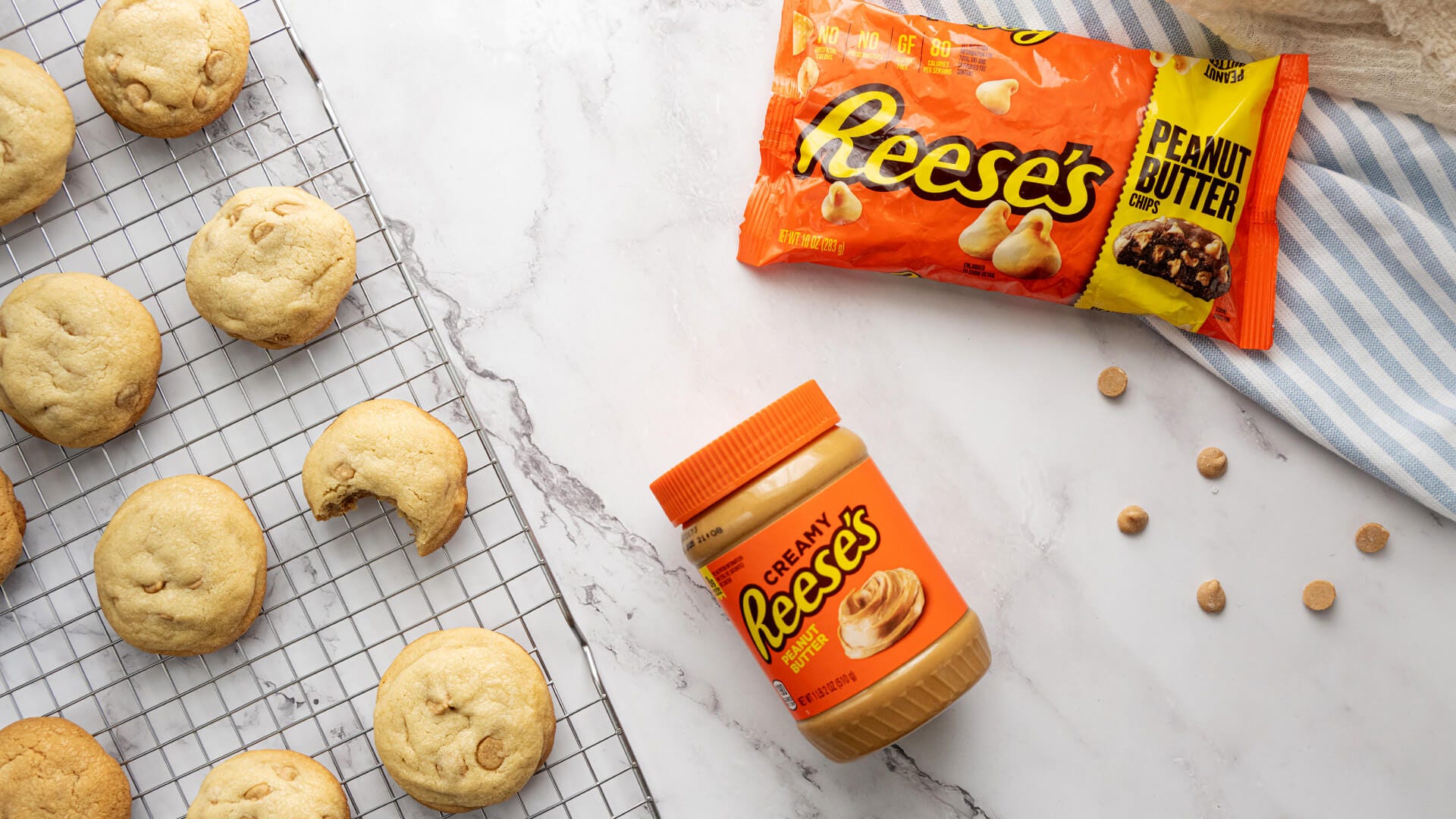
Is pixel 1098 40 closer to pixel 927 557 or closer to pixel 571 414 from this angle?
pixel 927 557

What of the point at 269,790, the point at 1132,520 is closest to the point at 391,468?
the point at 269,790

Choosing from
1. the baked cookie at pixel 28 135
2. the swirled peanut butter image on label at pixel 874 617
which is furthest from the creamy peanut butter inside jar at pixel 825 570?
the baked cookie at pixel 28 135

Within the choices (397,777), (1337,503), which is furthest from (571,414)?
(1337,503)

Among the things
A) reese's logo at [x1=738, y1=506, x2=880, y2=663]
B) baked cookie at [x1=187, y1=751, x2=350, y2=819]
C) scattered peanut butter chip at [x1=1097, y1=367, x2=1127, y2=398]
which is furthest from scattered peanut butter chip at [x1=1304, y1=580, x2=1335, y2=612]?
baked cookie at [x1=187, y1=751, x2=350, y2=819]

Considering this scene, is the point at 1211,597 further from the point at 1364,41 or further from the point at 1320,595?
the point at 1364,41

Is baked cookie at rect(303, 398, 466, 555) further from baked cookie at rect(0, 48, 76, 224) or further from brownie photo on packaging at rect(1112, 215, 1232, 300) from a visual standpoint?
brownie photo on packaging at rect(1112, 215, 1232, 300)

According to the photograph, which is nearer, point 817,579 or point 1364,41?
point 817,579

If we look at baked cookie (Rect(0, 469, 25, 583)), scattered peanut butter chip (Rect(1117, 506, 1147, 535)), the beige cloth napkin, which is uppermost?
the beige cloth napkin
